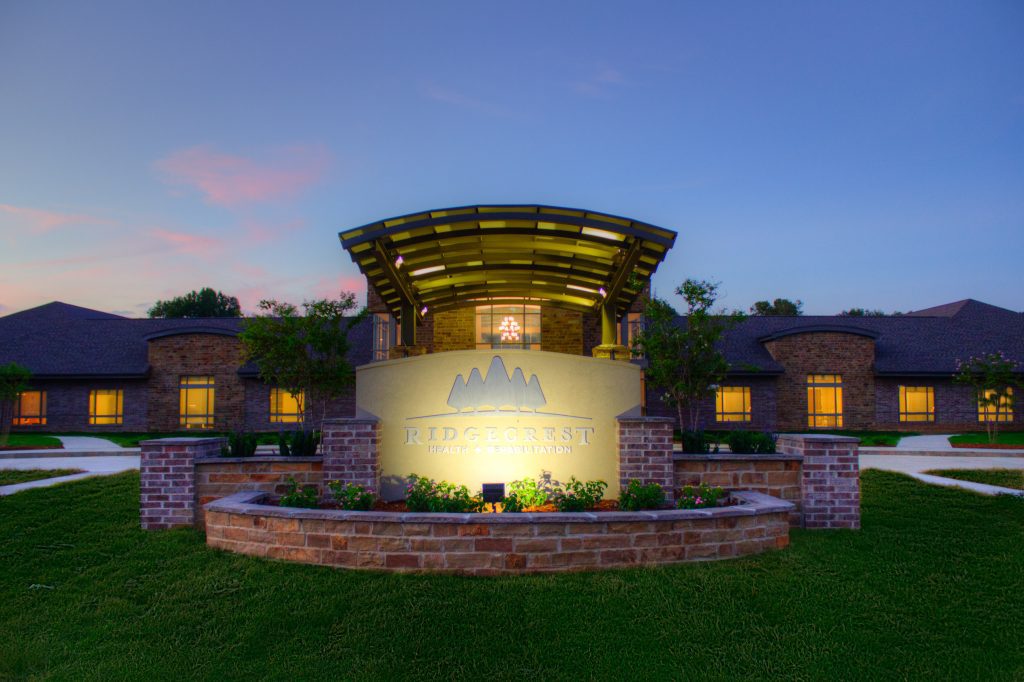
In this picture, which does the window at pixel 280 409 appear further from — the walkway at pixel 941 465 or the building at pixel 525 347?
the walkway at pixel 941 465

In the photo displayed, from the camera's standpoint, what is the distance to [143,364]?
23688 millimetres

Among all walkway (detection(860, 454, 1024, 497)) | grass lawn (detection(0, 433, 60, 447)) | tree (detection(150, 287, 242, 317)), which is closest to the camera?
walkway (detection(860, 454, 1024, 497))

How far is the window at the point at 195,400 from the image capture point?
77.4 ft

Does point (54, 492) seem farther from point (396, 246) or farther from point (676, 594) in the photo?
point (676, 594)

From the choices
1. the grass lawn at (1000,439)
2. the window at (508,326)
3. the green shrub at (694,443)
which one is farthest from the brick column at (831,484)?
the grass lawn at (1000,439)

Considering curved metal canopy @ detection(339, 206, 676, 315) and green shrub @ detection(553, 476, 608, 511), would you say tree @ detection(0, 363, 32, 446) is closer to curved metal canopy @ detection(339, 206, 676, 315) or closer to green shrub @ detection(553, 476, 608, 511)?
curved metal canopy @ detection(339, 206, 676, 315)

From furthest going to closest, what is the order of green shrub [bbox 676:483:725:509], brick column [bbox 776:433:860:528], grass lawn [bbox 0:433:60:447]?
grass lawn [bbox 0:433:60:447], brick column [bbox 776:433:860:528], green shrub [bbox 676:483:725:509]

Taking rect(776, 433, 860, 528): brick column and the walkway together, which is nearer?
rect(776, 433, 860, 528): brick column

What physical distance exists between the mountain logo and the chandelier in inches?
446

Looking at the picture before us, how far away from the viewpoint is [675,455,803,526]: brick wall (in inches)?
298

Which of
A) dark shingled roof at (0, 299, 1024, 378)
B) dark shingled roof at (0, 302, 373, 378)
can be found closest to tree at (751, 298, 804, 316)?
dark shingled roof at (0, 299, 1024, 378)

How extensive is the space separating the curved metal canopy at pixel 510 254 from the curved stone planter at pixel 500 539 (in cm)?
485

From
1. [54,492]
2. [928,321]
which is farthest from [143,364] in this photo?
[928,321]

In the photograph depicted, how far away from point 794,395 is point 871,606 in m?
20.2
